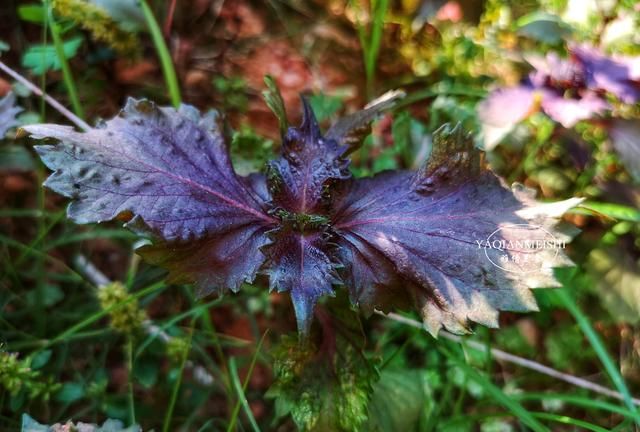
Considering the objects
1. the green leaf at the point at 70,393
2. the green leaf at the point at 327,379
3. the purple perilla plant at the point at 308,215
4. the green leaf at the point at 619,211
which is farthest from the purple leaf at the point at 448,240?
the green leaf at the point at 70,393

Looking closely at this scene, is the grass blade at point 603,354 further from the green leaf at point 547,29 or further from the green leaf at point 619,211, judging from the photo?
the green leaf at point 547,29

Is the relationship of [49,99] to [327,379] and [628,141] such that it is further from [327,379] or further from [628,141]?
[628,141]

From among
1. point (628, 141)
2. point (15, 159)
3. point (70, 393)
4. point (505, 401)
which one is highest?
point (628, 141)

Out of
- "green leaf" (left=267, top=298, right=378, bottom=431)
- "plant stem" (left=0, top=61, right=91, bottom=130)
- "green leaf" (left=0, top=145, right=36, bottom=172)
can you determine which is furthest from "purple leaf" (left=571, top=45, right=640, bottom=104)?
"green leaf" (left=0, top=145, right=36, bottom=172)

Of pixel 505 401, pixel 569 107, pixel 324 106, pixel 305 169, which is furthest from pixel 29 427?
pixel 569 107

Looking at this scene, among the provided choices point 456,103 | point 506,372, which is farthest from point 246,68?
point 506,372

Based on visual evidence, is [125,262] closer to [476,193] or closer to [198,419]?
[198,419]
